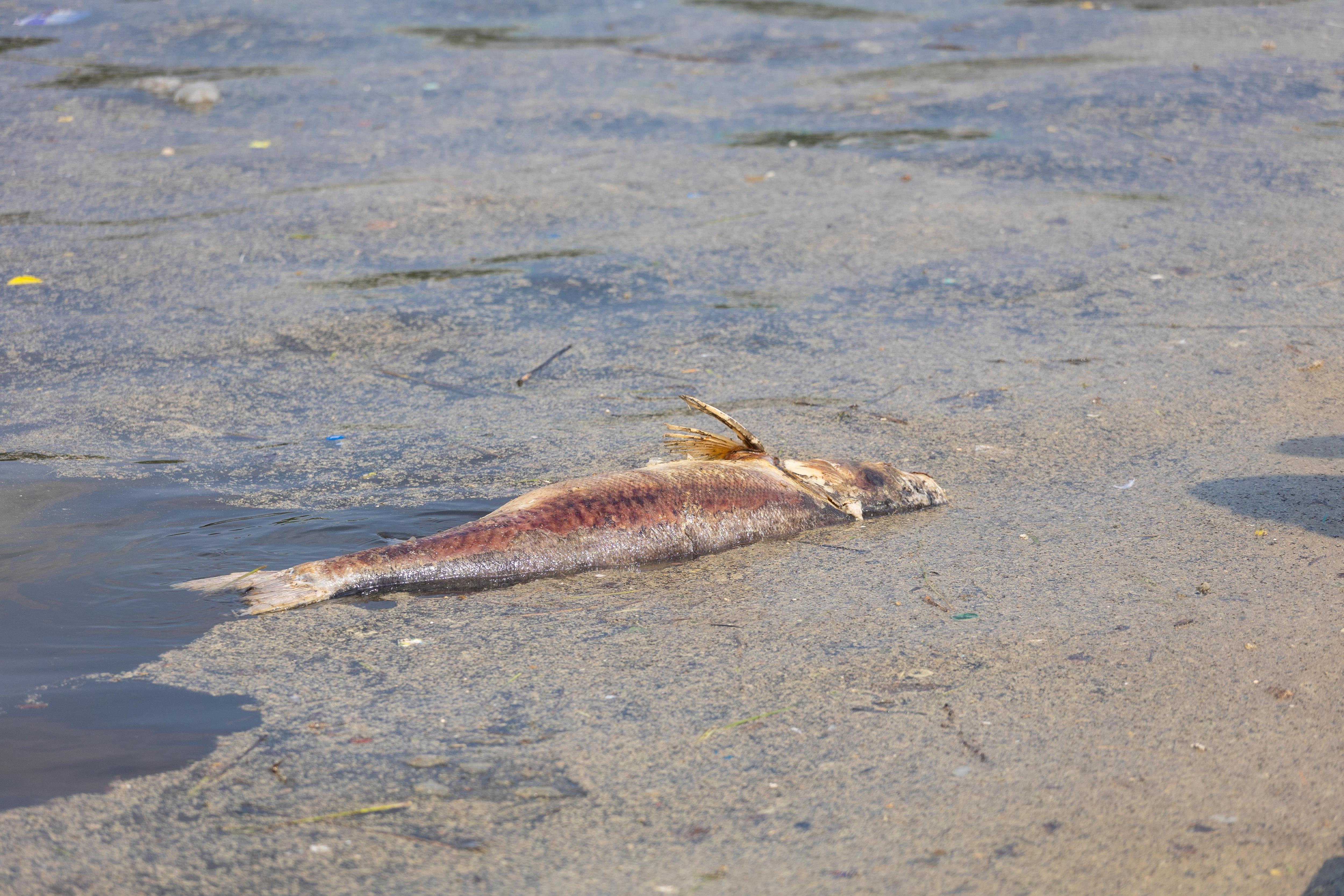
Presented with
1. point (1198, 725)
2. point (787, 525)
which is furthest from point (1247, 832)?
point (787, 525)

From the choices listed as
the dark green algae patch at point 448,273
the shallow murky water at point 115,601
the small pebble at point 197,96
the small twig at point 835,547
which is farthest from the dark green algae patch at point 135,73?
the small twig at point 835,547

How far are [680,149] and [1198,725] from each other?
6.37 m

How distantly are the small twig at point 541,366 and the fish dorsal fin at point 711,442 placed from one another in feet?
4.13

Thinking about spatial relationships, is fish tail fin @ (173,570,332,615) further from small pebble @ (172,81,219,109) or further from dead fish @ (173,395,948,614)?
small pebble @ (172,81,219,109)

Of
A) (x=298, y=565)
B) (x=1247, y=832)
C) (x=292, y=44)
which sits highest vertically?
(x=292, y=44)

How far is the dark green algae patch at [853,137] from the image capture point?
8.43m

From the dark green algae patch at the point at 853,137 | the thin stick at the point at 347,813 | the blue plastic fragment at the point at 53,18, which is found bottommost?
the thin stick at the point at 347,813

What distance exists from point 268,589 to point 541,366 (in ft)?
7.34

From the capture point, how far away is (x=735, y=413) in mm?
4988

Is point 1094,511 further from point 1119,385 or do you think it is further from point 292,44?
point 292,44

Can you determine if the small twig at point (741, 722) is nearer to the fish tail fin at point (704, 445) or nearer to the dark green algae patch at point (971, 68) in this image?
the fish tail fin at point (704, 445)

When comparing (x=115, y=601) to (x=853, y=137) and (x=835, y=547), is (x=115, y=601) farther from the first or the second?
(x=853, y=137)

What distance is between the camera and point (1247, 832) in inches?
98.9

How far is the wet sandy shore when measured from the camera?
8.48ft
